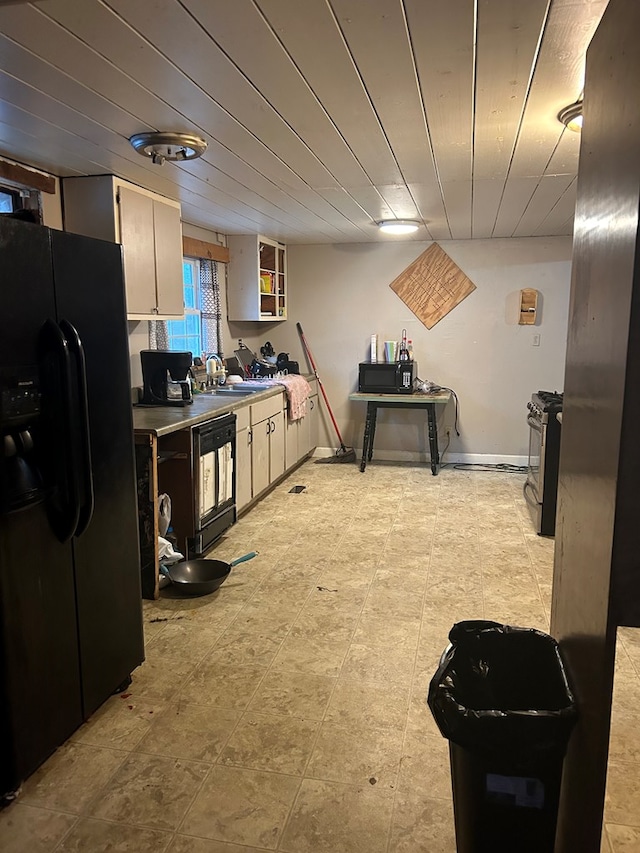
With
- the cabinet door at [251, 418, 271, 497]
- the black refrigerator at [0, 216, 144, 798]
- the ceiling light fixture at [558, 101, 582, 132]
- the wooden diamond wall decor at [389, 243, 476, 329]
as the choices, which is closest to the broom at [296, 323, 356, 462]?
the wooden diamond wall decor at [389, 243, 476, 329]

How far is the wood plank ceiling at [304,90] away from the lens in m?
1.58

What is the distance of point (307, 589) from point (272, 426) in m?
1.87

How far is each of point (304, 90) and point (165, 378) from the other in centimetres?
229

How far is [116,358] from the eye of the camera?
2234mm

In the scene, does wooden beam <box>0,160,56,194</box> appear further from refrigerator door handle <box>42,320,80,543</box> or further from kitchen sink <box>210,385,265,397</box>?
kitchen sink <box>210,385,265,397</box>

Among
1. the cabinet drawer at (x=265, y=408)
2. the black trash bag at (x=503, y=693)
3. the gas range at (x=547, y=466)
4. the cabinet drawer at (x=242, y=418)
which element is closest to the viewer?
the black trash bag at (x=503, y=693)

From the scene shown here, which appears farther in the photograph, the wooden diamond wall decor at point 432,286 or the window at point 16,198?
the wooden diamond wall decor at point 432,286

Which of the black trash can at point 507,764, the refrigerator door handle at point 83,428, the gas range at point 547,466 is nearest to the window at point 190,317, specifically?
the gas range at point 547,466

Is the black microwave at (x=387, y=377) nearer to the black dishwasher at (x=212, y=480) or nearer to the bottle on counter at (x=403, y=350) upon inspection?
the bottle on counter at (x=403, y=350)

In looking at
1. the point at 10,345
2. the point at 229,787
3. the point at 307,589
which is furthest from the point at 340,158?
the point at 229,787

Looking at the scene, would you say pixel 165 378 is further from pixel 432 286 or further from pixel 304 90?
pixel 432 286

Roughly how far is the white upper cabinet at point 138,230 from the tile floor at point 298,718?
1.63 m

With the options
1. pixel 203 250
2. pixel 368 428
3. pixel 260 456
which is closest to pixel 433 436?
pixel 368 428

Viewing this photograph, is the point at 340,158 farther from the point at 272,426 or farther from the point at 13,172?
the point at 272,426
